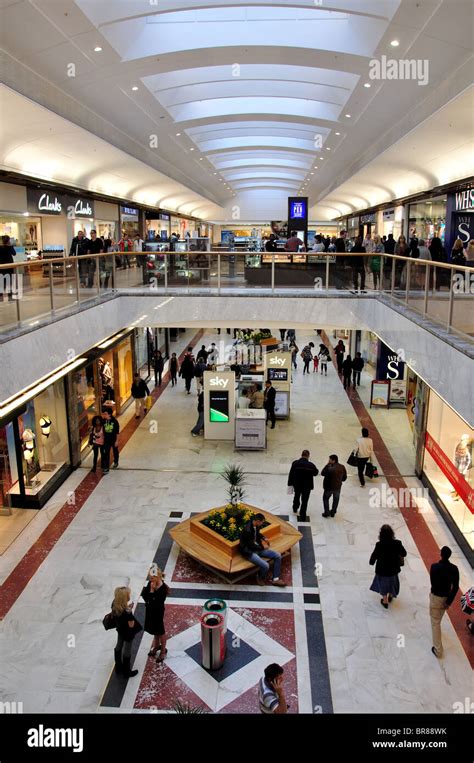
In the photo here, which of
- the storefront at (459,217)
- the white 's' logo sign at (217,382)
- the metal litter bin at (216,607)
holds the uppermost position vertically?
the storefront at (459,217)

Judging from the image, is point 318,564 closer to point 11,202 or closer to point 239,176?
point 11,202

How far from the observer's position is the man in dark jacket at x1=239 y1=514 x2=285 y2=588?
31.3 feet

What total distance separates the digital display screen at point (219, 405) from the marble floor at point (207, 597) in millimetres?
2264

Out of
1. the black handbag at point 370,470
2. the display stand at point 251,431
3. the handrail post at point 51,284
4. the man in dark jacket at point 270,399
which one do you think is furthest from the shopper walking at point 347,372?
the handrail post at point 51,284

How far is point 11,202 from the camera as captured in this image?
16.3 meters

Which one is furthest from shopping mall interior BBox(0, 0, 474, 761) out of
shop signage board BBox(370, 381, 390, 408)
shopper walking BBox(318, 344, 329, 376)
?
→ shopper walking BBox(318, 344, 329, 376)

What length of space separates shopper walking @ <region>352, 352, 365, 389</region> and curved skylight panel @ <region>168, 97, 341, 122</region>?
26.9ft

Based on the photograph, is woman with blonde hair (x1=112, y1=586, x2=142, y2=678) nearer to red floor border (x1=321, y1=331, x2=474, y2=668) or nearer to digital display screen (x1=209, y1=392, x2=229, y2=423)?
red floor border (x1=321, y1=331, x2=474, y2=668)

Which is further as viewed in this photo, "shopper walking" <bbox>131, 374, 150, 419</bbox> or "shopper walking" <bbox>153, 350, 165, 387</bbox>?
"shopper walking" <bbox>153, 350, 165, 387</bbox>

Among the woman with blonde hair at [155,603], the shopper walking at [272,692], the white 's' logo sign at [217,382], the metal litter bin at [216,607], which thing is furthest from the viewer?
the white 's' logo sign at [217,382]

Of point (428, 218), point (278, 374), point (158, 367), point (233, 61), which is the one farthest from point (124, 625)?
A: point (428, 218)

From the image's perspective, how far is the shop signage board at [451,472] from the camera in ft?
35.2

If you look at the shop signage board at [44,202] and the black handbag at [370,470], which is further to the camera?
the shop signage board at [44,202]

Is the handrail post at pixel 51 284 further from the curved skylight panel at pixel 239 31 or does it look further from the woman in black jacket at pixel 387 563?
the woman in black jacket at pixel 387 563
